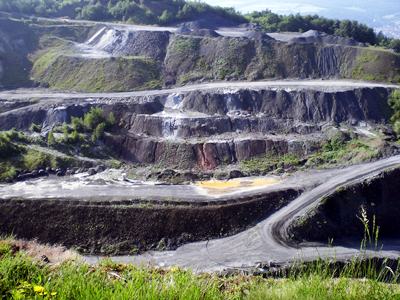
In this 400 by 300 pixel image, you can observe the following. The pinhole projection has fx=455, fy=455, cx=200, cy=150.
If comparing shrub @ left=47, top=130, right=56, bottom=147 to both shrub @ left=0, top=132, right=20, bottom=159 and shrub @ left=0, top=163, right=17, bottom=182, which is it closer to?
shrub @ left=0, top=132, right=20, bottom=159

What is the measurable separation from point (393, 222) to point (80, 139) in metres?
31.4

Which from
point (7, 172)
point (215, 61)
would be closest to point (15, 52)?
point (215, 61)

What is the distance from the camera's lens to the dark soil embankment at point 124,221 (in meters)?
32.5

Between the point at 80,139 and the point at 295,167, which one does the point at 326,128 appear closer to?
the point at 295,167

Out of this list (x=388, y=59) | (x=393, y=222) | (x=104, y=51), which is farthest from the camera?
(x=104, y=51)

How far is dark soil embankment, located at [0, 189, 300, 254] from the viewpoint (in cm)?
3247

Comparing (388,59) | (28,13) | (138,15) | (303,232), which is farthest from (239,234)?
(28,13)

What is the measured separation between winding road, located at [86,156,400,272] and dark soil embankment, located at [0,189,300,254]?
0.93 m

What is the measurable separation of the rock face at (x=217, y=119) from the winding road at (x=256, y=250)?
1269 cm

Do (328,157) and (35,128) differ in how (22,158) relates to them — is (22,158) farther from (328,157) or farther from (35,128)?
(328,157)

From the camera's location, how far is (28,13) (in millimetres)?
86312

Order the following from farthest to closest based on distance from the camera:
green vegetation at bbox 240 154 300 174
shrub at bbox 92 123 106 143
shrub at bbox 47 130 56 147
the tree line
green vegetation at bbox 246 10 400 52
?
the tree line, green vegetation at bbox 246 10 400 52, shrub at bbox 92 123 106 143, shrub at bbox 47 130 56 147, green vegetation at bbox 240 154 300 174

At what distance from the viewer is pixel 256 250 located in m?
30.5

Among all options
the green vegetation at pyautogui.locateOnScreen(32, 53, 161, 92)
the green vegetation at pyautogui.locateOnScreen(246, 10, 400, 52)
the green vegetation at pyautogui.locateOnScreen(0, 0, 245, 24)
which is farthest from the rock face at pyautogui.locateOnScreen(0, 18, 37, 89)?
the green vegetation at pyautogui.locateOnScreen(246, 10, 400, 52)
